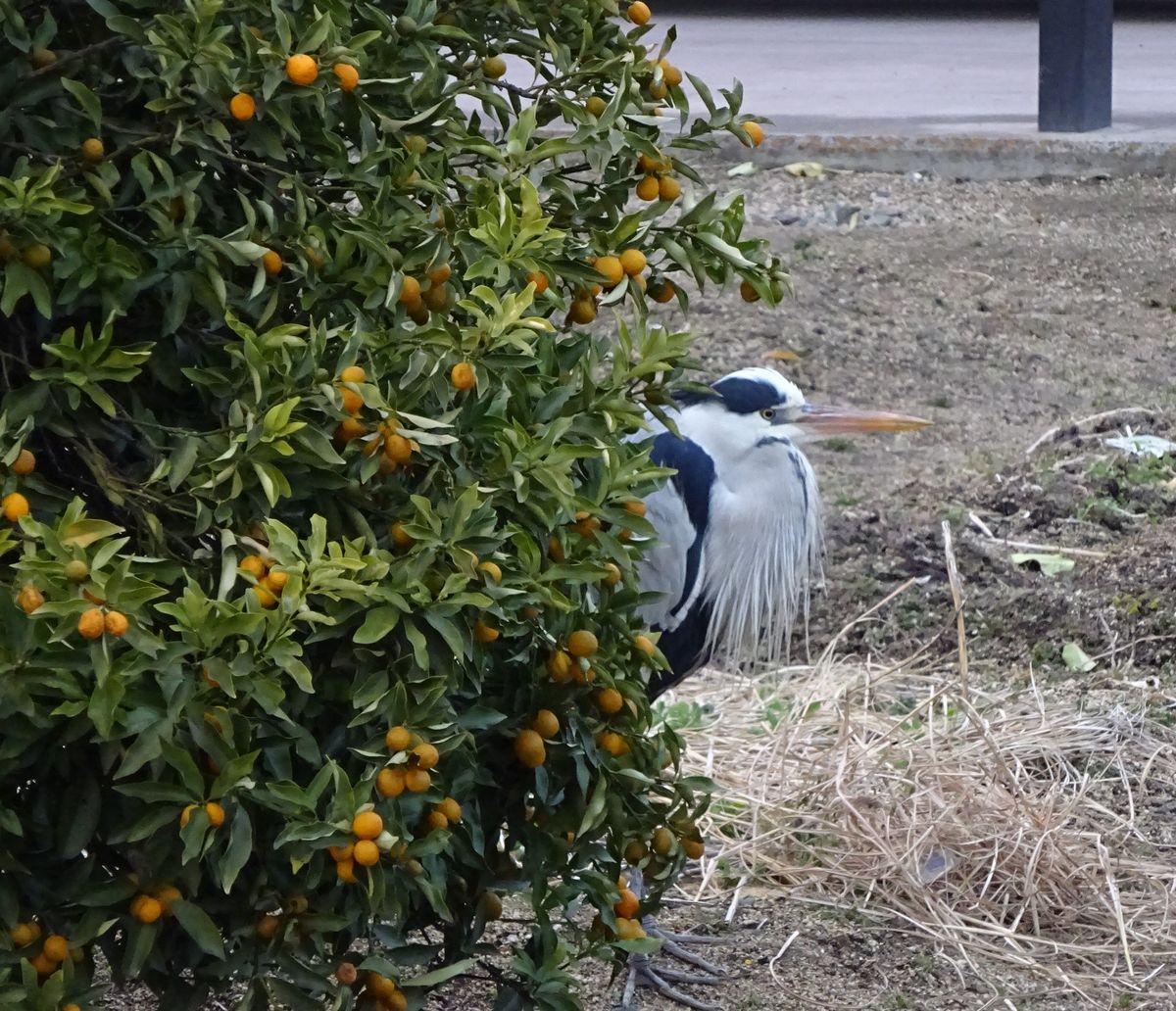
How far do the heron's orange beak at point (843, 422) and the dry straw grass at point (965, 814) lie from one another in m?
0.39

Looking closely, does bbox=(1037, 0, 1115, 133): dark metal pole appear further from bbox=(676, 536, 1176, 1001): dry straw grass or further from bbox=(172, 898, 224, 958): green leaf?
bbox=(172, 898, 224, 958): green leaf

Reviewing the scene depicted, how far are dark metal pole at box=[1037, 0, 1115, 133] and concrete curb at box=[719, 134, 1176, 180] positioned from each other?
9.3 inches

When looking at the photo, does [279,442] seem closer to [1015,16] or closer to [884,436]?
[884,436]

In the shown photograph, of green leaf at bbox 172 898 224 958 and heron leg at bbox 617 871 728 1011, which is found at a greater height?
green leaf at bbox 172 898 224 958

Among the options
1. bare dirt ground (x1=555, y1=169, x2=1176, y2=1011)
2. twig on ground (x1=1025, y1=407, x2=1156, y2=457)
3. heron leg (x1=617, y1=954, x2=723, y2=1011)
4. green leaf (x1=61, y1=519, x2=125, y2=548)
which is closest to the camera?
green leaf (x1=61, y1=519, x2=125, y2=548)

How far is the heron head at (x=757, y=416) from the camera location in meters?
3.66

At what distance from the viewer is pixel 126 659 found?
1.65 metres

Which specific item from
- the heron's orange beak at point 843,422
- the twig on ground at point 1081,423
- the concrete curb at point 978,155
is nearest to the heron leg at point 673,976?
the heron's orange beak at point 843,422

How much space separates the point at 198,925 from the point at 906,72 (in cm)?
1138

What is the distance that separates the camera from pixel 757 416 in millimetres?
3691

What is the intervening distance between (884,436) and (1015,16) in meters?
10.4

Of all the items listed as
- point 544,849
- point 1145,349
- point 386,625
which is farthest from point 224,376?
point 1145,349

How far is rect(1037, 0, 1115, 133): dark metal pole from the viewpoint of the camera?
8602 mm

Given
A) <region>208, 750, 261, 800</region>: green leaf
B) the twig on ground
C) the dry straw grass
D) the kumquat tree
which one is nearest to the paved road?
the twig on ground
